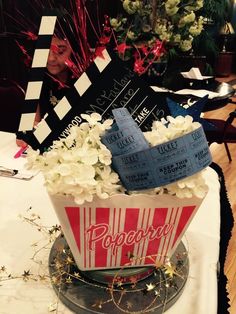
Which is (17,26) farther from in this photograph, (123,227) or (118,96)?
(123,227)

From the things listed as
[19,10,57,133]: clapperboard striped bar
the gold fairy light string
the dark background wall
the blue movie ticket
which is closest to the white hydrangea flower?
the blue movie ticket

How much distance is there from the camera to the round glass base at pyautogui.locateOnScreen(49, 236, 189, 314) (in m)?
0.69

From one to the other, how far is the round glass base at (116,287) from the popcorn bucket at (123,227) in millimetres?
23

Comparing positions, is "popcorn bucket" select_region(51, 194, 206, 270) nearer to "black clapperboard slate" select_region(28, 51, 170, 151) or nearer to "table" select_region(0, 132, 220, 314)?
"table" select_region(0, 132, 220, 314)

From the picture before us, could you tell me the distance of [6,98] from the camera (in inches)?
83.0

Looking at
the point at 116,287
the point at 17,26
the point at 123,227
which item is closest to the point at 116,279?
the point at 116,287

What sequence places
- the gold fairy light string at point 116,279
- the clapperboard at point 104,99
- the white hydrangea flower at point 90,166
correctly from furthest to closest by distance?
1. the clapperboard at point 104,99
2. the gold fairy light string at point 116,279
3. the white hydrangea flower at point 90,166

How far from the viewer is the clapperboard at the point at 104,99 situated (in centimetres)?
86

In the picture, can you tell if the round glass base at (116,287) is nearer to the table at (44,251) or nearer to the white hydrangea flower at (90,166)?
the table at (44,251)

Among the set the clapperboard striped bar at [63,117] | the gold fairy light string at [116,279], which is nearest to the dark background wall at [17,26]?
the clapperboard striped bar at [63,117]

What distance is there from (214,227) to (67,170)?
560mm

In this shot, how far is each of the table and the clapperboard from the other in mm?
234

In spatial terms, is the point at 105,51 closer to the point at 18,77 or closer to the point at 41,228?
the point at 41,228

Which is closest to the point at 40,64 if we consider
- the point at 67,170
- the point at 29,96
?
the point at 29,96
